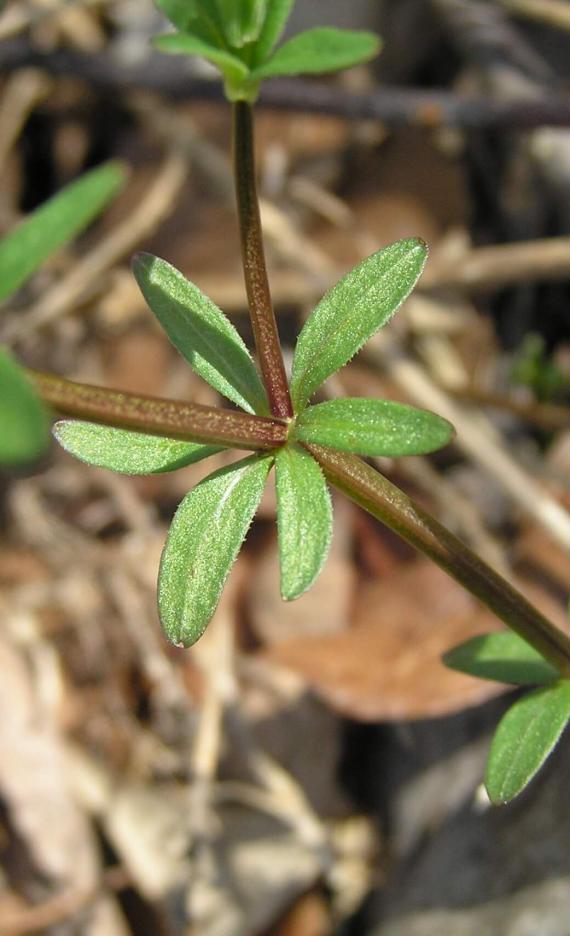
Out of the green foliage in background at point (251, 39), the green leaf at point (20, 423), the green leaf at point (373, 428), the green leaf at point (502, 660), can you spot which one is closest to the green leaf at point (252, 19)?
the green foliage in background at point (251, 39)

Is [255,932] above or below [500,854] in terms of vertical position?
below

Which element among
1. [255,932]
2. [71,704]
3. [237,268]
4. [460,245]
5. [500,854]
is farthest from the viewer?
[237,268]

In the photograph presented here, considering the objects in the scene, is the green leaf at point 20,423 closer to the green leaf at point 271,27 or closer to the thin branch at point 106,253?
the green leaf at point 271,27

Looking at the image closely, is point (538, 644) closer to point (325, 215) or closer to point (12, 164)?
point (325, 215)

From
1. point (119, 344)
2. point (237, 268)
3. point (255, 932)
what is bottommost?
point (255, 932)

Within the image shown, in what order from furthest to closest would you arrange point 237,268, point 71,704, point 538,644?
point 237,268, point 71,704, point 538,644

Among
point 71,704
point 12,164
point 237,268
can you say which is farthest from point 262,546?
point 12,164

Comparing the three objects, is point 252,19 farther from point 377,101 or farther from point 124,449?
point 377,101

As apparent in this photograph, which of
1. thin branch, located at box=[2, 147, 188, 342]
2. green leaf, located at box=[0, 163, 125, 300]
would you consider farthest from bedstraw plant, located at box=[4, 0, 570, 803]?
thin branch, located at box=[2, 147, 188, 342]
